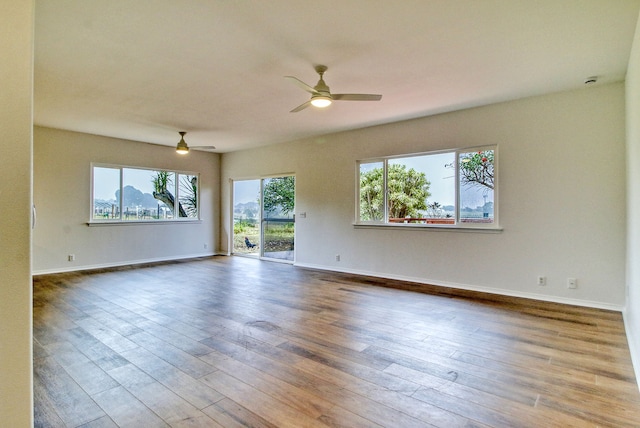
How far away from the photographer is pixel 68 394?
2170mm

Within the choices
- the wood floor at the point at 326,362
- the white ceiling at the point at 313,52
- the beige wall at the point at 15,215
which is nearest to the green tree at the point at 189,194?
the white ceiling at the point at 313,52

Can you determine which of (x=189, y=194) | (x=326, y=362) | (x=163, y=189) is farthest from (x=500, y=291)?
(x=163, y=189)

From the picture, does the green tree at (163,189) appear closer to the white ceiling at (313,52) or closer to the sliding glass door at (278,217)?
the sliding glass door at (278,217)

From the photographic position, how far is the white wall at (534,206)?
392 cm

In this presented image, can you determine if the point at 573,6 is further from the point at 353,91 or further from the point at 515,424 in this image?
the point at 515,424

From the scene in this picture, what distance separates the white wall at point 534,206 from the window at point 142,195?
3972 millimetres

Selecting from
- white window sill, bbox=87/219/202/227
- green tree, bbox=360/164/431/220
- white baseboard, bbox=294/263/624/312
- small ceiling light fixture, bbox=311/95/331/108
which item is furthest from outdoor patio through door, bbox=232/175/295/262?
small ceiling light fixture, bbox=311/95/331/108

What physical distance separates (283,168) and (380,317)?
453cm

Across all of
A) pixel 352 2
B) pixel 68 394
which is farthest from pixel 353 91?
pixel 68 394

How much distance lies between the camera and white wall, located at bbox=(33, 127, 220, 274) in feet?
19.6

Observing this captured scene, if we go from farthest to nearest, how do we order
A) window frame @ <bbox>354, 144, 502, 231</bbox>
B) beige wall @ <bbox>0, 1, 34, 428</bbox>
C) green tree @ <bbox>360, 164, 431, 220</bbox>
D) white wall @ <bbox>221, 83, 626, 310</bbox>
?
green tree @ <bbox>360, 164, 431, 220</bbox>, window frame @ <bbox>354, 144, 502, 231</bbox>, white wall @ <bbox>221, 83, 626, 310</bbox>, beige wall @ <bbox>0, 1, 34, 428</bbox>

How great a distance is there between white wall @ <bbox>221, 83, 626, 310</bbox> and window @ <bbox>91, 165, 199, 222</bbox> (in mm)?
3972

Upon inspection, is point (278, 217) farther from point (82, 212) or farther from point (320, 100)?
point (320, 100)

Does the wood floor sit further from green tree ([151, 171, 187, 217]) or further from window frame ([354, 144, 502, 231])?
green tree ([151, 171, 187, 217])
